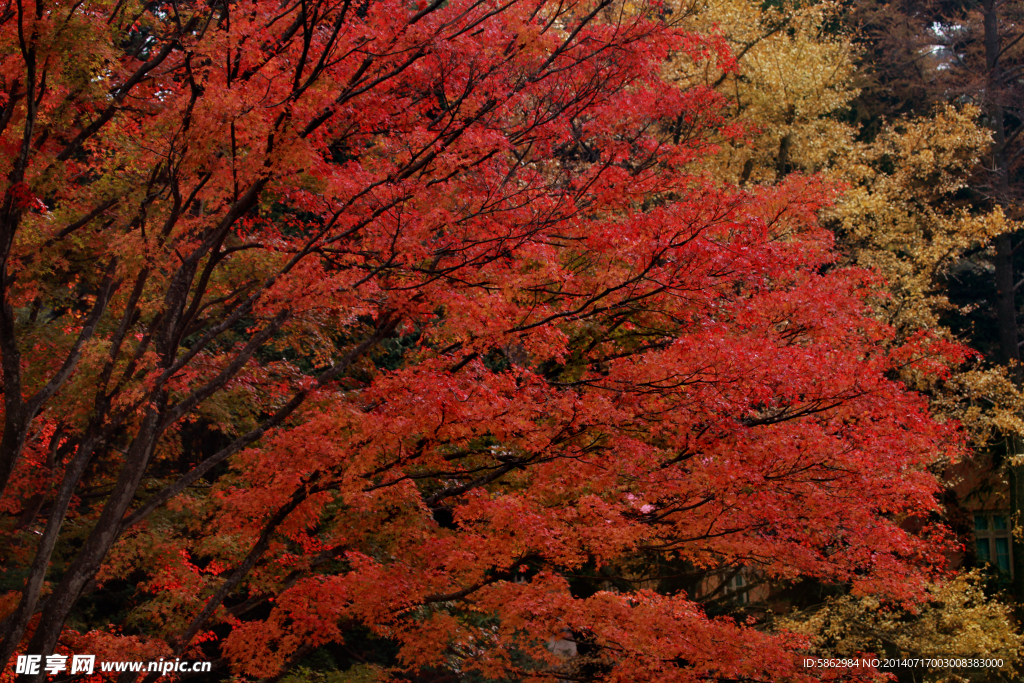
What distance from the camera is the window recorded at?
2000 centimetres

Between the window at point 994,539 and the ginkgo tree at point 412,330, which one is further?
the window at point 994,539

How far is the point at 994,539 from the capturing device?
797 inches

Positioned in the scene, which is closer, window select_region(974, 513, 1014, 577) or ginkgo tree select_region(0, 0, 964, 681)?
ginkgo tree select_region(0, 0, 964, 681)

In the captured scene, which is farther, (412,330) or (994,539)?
(994,539)

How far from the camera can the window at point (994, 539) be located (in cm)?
2000

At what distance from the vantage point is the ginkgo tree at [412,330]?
7.53 meters

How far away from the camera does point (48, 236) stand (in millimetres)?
8719

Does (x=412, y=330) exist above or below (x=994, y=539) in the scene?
above

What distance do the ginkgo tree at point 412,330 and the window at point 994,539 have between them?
10708mm

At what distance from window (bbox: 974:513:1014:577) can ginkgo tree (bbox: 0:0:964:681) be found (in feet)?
35.1

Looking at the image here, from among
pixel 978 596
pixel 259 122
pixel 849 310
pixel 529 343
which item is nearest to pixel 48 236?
pixel 259 122

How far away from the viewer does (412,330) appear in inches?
398

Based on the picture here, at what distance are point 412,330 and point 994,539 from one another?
18.5 metres

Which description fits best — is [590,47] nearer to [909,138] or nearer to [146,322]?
[146,322]
